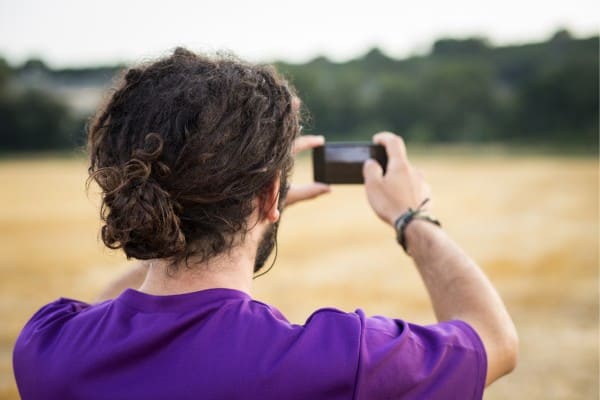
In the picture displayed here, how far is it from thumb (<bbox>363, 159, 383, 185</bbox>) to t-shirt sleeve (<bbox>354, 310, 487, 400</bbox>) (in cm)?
53

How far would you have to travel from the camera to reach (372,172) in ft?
5.84

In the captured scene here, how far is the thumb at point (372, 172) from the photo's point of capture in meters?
1.76

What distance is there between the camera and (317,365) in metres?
1.15

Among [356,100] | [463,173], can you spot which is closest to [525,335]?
[463,173]

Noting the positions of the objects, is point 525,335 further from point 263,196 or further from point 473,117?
point 473,117

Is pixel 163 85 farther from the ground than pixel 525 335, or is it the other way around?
pixel 163 85

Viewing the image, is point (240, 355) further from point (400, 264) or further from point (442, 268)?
point (400, 264)

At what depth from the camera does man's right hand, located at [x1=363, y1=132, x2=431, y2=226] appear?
1.67 metres

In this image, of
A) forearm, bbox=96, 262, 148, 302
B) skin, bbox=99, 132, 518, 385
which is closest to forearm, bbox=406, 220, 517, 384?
skin, bbox=99, 132, 518, 385

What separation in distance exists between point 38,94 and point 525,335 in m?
43.3

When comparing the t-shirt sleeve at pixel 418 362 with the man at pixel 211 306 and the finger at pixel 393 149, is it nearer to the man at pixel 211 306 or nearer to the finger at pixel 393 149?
the man at pixel 211 306

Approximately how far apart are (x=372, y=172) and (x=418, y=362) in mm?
661

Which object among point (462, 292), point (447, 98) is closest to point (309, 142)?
point (462, 292)

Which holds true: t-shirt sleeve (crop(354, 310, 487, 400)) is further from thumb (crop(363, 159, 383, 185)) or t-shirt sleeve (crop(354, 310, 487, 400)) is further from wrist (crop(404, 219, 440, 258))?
thumb (crop(363, 159, 383, 185))
